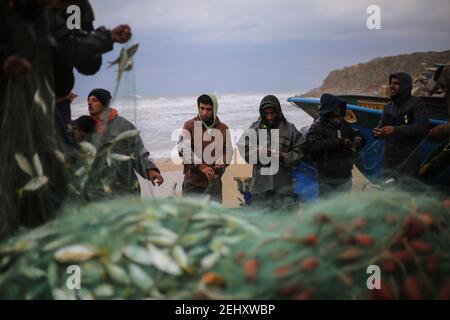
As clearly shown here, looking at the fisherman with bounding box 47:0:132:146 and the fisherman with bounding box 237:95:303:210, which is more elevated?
the fisherman with bounding box 47:0:132:146

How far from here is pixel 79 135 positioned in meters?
2.57

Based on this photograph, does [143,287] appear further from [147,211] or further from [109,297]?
[147,211]

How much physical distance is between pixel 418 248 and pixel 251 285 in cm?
62

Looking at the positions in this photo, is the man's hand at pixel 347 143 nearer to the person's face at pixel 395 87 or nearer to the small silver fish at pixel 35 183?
the person's face at pixel 395 87

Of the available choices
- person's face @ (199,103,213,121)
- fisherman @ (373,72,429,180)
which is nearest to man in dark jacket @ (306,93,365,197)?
fisherman @ (373,72,429,180)

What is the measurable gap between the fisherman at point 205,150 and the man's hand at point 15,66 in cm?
246

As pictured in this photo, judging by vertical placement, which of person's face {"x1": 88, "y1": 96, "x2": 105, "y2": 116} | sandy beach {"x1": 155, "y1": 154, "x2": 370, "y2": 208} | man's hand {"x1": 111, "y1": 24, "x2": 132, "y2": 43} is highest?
man's hand {"x1": 111, "y1": 24, "x2": 132, "y2": 43}

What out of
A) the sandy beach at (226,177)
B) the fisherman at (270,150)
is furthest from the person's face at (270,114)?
the sandy beach at (226,177)

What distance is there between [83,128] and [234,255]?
1117 millimetres

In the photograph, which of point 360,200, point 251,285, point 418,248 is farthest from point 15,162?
point 418,248

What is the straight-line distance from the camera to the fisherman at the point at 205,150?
4.65 meters

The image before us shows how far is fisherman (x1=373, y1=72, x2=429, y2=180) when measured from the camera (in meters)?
4.34

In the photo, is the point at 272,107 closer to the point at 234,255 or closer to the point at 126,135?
the point at 126,135

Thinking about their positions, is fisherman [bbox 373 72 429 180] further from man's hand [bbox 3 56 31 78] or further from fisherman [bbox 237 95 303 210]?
man's hand [bbox 3 56 31 78]
